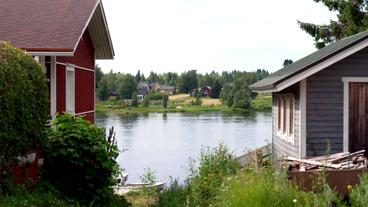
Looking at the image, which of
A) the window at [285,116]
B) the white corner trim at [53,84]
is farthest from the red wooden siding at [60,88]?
the window at [285,116]

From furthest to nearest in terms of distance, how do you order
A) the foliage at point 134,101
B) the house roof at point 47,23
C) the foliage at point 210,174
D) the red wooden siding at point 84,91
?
the foliage at point 134,101 < the red wooden siding at point 84,91 < the house roof at point 47,23 < the foliage at point 210,174

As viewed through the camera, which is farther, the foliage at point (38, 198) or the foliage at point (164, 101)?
the foliage at point (164, 101)

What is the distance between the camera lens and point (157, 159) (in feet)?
103

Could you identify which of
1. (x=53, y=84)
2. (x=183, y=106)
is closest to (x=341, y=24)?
(x=53, y=84)

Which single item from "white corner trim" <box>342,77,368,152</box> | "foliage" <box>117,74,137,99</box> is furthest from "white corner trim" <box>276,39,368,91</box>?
"foliage" <box>117,74,137,99</box>

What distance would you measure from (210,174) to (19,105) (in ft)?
16.8

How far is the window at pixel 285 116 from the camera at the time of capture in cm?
1539

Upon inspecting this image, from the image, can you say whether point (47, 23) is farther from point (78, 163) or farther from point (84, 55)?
point (78, 163)

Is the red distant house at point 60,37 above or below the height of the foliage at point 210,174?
above

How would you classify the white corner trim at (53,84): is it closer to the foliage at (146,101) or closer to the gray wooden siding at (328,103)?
the gray wooden siding at (328,103)

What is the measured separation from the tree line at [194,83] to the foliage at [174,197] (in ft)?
133

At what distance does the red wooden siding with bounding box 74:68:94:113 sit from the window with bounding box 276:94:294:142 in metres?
5.87

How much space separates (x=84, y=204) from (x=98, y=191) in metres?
0.37

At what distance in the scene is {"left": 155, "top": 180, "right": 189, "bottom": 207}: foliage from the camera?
40.7ft
